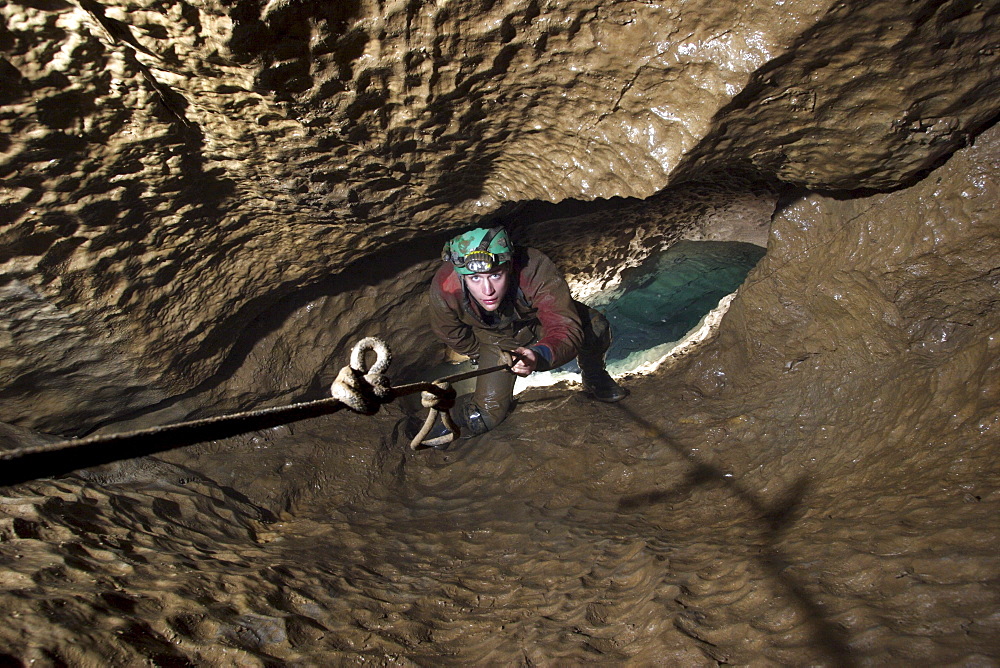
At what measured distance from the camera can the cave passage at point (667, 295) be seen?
15.8ft

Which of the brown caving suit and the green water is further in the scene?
the green water

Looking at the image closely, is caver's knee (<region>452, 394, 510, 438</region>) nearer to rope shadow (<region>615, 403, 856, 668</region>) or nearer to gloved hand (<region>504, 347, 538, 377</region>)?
rope shadow (<region>615, 403, 856, 668</region>)

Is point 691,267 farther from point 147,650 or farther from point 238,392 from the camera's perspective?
point 147,650

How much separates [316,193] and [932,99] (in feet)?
9.00

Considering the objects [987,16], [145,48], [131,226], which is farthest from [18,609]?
[987,16]

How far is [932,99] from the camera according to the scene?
186 centimetres

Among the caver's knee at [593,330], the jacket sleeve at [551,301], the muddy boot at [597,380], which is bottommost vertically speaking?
the muddy boot at [597,380]

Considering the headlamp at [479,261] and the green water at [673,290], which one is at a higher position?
the headlamp at [479,261]

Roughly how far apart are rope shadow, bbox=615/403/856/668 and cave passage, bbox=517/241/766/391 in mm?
1841

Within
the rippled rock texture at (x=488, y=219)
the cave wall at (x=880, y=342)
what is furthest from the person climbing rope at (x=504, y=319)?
the cave wall at (x=880, y=342)

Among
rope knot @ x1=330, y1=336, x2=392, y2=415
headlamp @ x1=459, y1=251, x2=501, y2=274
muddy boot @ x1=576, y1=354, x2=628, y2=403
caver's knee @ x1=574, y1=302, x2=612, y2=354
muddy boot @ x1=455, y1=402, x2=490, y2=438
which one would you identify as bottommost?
muddy boot @ x1=455, y1=402, x2=490, y2=438

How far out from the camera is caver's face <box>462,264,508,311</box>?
139 inches

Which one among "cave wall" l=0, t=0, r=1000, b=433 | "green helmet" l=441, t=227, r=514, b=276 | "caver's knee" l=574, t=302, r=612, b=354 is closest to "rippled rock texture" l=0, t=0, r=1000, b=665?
"cave wall" l=0, t=0, r=1000, b=433

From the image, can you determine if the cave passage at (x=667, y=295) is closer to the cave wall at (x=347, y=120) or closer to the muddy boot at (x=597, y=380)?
the muddy boot at (x=597, y=380)
